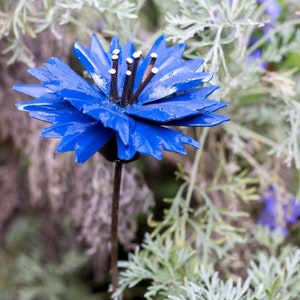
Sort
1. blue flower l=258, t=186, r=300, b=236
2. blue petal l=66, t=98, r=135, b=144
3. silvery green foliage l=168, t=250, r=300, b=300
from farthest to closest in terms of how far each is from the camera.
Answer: blue flower l=258, t=186, r=300, b=236, silvery green foliage l=168, t=250, r=300, b=300, blue petal l=66, t=98, r=135, b=144

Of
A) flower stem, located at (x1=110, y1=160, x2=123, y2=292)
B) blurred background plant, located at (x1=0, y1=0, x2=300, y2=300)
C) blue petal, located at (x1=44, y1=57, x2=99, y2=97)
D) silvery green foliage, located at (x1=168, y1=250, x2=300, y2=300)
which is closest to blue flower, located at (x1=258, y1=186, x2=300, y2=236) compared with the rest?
blurred background plant, located at (x1=0, y1=0, x2=300, y2=300)

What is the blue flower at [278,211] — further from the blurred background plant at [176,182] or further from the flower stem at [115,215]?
the flower stem at [115,215]

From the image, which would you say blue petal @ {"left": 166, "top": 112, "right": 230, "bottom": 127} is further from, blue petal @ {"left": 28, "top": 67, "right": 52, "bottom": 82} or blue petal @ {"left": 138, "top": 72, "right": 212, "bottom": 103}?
blue petal @ {"left": 28, "top": 67, "right": 52, "bottom": 82}

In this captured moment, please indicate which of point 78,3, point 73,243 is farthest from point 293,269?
point 73,243

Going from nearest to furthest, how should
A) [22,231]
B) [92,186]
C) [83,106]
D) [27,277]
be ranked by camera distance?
1. [83,106]
2. [92,186]
3. [27,277]
4. [22,231]

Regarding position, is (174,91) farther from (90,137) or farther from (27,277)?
(27,277)

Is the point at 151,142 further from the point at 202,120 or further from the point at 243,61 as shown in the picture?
the point at 243,61
